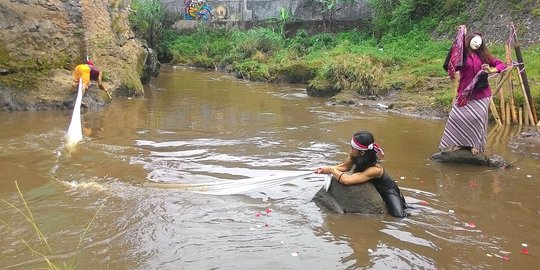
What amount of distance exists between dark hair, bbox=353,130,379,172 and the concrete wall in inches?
825

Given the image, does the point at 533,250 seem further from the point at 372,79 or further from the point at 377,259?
the point at 372,79

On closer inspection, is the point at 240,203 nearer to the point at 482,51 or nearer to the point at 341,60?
the point at 482,51

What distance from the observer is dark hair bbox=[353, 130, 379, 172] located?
479cm

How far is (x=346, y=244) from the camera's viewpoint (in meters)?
4.17

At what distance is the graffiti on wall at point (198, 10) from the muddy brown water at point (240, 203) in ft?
68.7

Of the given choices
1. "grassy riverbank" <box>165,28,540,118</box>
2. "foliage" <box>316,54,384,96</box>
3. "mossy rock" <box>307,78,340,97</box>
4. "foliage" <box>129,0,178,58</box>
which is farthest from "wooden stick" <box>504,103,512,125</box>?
"foliage" <box>129,0,178,58</box>

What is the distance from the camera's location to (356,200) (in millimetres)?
4902

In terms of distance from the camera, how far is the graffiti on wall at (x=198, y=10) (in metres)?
29.3

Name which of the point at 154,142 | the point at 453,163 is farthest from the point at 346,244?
the point at 154,142

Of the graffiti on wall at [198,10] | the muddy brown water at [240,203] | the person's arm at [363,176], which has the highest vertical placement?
the graffiti on wall at [198,10]

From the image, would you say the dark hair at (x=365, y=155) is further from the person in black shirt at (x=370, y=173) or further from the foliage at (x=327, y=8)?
the foliage at (x=327, y=8)

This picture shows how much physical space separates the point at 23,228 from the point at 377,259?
295 centimetres

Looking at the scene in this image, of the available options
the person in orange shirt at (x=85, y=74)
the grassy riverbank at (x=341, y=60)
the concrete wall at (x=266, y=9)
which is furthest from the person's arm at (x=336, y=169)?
the concrete wall at (x=266, y=9)

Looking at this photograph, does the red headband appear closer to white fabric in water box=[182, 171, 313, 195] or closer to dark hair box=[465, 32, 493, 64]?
white fabric in water box=[182, 171, 313, 195]
